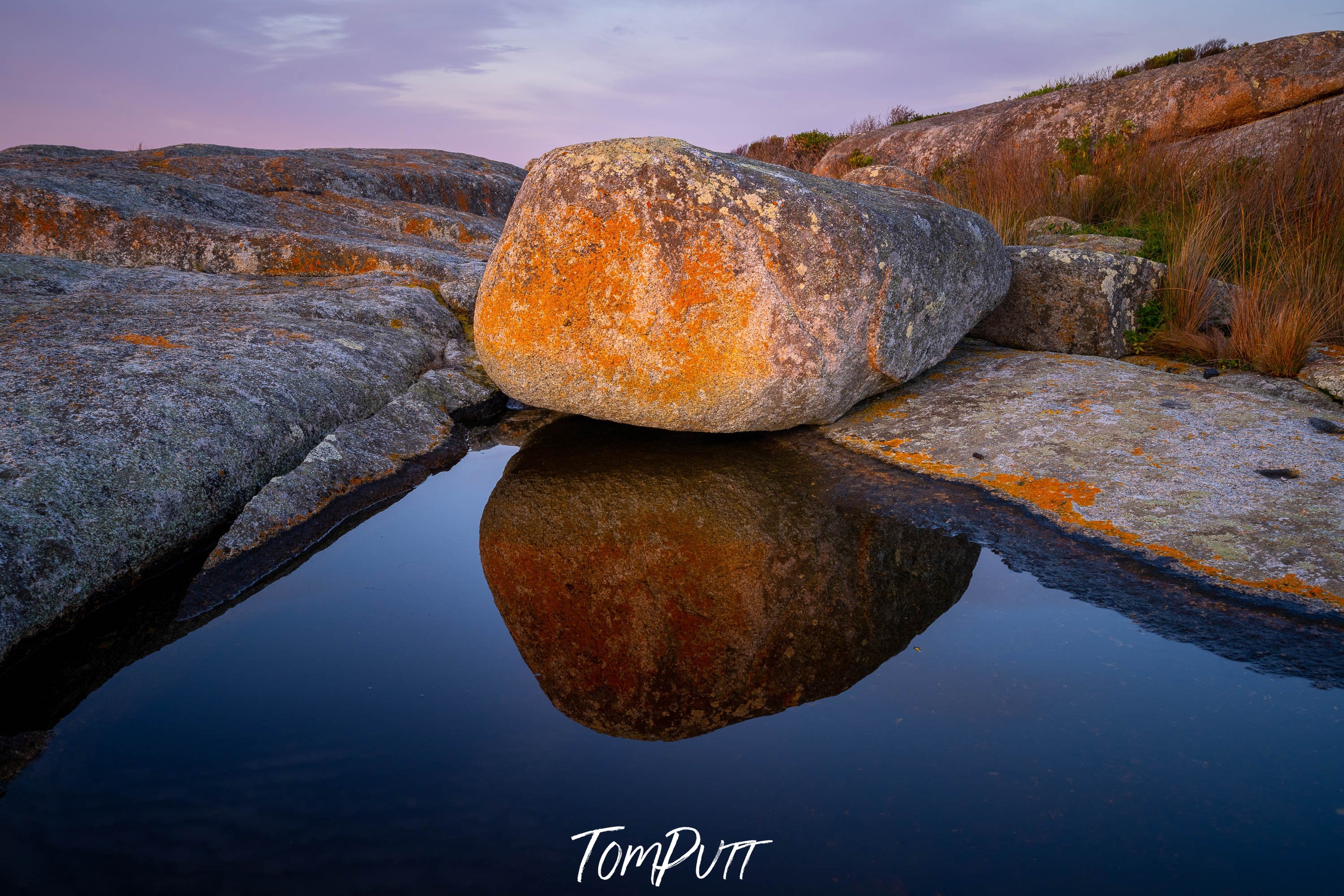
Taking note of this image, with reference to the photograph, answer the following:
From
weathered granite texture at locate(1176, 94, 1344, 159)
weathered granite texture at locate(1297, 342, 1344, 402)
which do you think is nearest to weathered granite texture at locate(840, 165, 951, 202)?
weathered granite texture at locate(1176, 94, 1344, 159)

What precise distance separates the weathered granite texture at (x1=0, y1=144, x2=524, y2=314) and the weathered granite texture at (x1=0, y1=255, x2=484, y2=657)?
2.24ft

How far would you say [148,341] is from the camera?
348 cm

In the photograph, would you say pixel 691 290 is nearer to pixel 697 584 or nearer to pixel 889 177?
pixel 697 584

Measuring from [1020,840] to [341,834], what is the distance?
139 cm

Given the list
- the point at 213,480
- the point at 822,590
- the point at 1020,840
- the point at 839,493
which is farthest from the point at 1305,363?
the point at 213,480

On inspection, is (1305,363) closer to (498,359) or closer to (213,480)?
(498,359)

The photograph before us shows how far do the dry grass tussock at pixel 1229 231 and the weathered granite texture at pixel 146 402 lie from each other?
4.94 meters

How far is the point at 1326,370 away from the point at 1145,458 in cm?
201

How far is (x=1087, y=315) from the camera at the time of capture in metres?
5.04

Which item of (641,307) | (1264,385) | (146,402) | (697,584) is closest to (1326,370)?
(1264,385)

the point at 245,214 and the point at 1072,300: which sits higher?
the point at 245,214

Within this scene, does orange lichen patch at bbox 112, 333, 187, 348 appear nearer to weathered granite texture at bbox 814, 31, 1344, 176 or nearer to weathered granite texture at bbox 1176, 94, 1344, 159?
weathered granite texture at bbox 1176, 94, 1344, 159

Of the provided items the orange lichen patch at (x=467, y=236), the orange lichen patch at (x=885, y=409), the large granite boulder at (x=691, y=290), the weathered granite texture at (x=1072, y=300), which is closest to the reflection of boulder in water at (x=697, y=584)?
the large granite boulder at (x=691, y=290)

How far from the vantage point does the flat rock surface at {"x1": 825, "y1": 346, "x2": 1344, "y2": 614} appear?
8.31 feet
